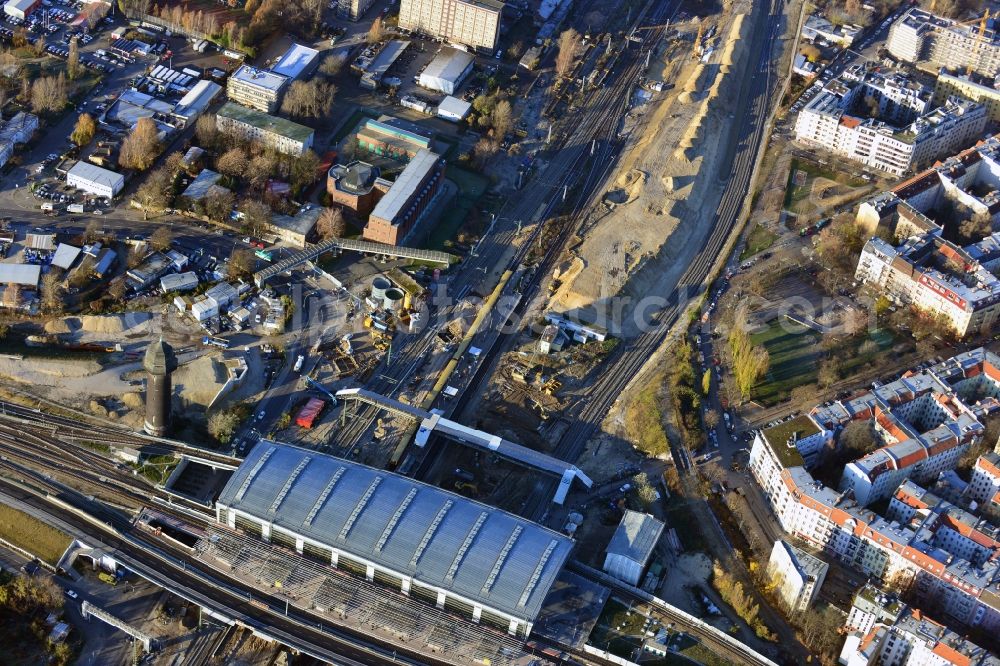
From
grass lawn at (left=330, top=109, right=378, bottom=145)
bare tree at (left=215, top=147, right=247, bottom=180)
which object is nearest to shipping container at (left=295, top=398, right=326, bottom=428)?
bare tree at (left=215, top=147, right=247, bottom=180)

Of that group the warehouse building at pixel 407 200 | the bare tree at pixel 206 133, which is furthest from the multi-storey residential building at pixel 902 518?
the bare tree at pixel 206 133

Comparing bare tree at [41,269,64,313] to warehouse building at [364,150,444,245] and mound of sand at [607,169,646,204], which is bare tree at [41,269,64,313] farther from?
mound of sand at [607,169,646,204]

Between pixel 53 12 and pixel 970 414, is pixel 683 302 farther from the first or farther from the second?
pixel 53 12

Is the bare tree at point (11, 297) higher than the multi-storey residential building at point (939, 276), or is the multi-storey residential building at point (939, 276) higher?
the multi-storey residential building at point (939, 276)

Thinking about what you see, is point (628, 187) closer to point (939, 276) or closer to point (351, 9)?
point (939, 276)

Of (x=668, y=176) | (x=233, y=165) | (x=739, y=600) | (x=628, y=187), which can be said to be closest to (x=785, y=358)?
(x=668, y=176)

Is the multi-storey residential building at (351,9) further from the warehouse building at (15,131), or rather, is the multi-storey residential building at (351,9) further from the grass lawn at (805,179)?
the grass lawn at (805,179)
